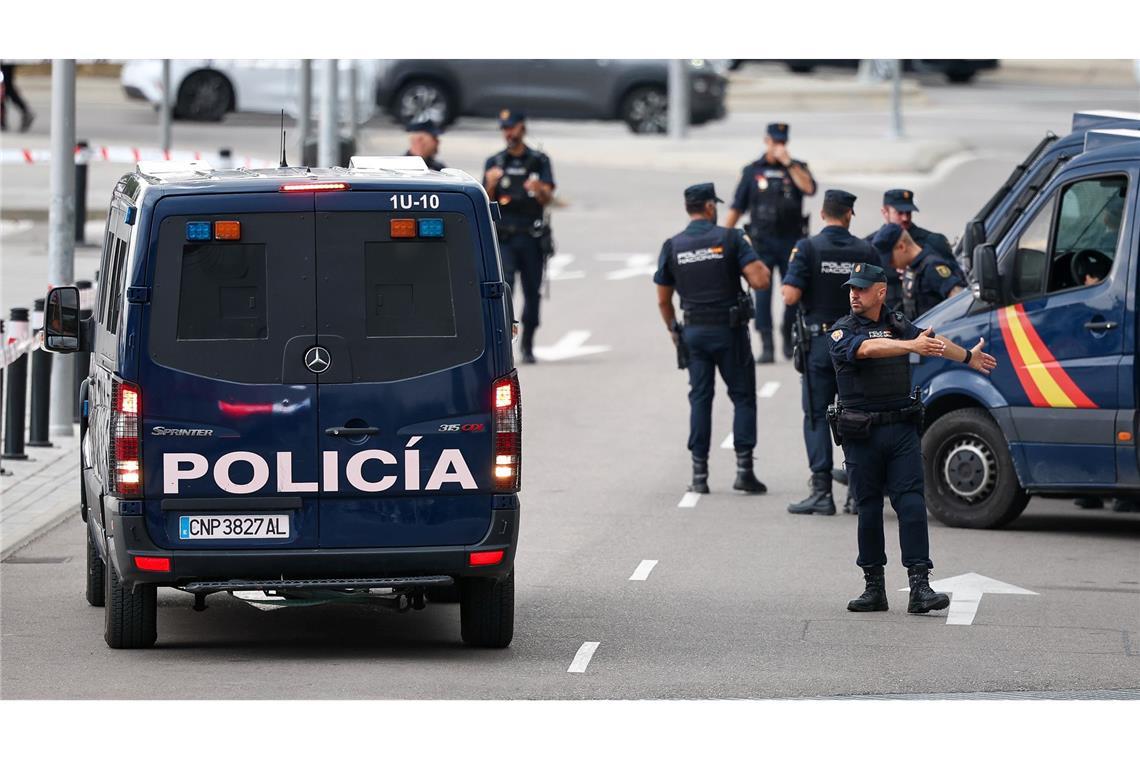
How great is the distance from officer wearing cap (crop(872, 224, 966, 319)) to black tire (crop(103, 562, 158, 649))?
5827 millimetres

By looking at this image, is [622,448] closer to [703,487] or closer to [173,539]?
[703,487]

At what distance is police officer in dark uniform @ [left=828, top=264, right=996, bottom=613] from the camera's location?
1060 cm

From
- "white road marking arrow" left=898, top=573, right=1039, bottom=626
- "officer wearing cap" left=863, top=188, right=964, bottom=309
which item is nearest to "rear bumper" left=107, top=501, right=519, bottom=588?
"white road marking arrow" left=898, top=573, right=1039, bottom=626

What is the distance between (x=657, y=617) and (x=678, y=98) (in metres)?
25.2

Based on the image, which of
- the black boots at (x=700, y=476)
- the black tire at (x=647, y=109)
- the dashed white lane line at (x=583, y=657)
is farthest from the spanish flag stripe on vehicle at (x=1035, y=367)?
the black tire at (x=647, y=109)

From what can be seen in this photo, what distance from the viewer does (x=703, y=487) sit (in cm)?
1438

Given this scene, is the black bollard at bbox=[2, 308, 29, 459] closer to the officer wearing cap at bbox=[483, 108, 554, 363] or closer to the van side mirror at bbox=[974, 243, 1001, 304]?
the officer wearing cap at bbox=[483, 108, 554, 363]

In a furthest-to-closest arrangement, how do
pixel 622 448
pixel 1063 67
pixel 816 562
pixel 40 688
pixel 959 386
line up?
pixel 1063 67 < pixel 622 448 < pixel 959 386 < pixel 816 562 < pixel 40 688

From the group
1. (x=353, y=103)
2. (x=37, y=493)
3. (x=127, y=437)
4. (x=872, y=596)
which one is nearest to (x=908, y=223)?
(x=872, y=596)

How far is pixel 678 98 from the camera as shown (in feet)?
115

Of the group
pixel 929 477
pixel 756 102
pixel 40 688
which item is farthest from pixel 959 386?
pixel 756 102

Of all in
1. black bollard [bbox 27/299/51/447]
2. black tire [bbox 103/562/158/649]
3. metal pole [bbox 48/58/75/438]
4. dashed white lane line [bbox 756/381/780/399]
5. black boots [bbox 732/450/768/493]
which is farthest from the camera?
dashed white lane line [bbox 756/381/780/399]

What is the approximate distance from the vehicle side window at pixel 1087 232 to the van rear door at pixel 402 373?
478cm

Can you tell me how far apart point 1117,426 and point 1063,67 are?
42909mm
